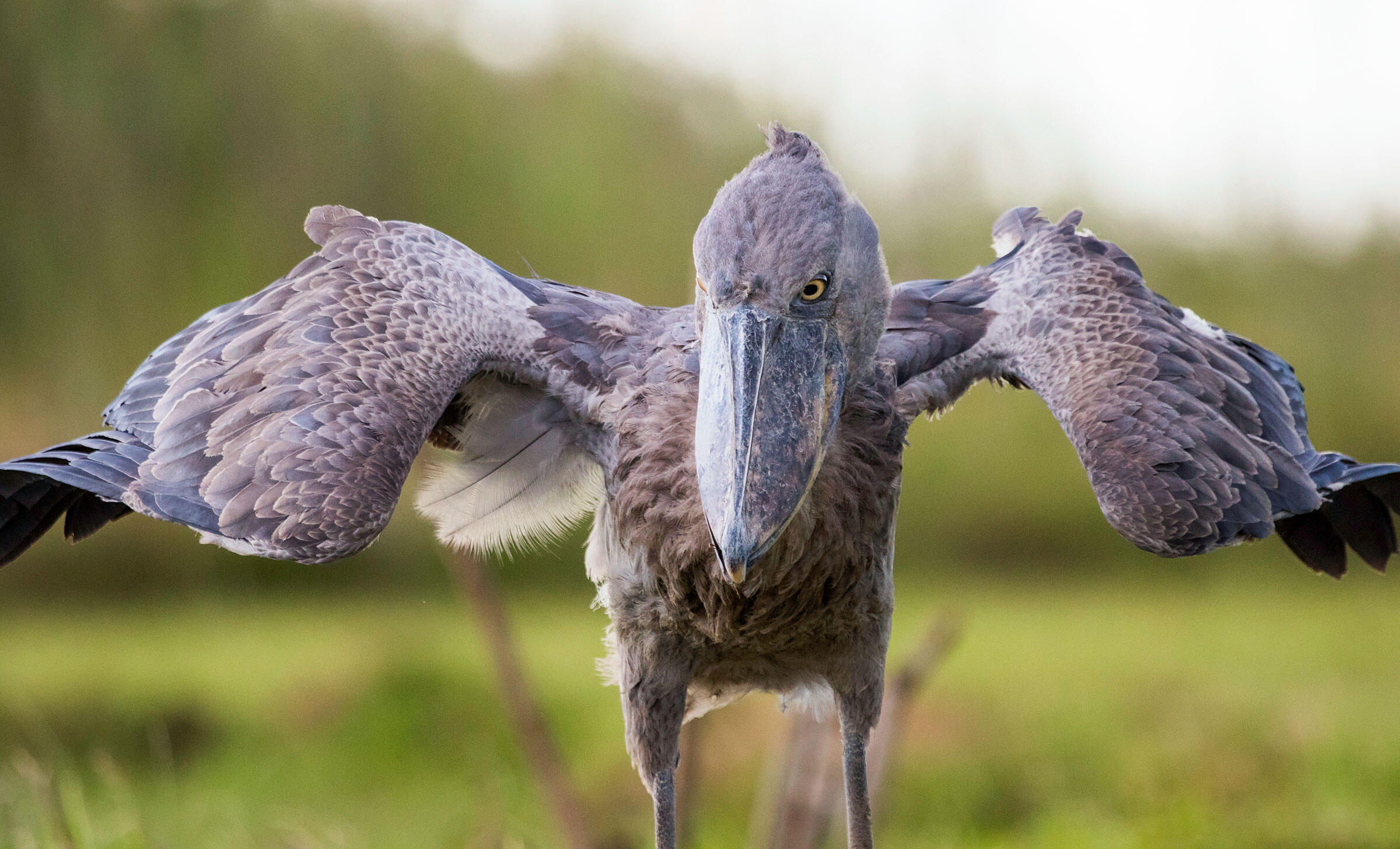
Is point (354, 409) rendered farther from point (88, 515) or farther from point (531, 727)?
point (531, 727)

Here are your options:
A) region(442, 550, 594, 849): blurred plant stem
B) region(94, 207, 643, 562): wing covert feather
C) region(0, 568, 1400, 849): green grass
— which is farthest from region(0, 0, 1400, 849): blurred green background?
region(94, 207, 643, 562): wing covert feather

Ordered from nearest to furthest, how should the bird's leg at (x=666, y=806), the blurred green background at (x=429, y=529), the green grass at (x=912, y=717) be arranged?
the bird's leg at (x=666, y=806) → the green grass at (x=912, y=717) → the blurred green background at (x=429, y=529)

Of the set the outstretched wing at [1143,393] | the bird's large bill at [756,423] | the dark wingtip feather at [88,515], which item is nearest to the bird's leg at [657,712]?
the outstretched wing at [1143,393]

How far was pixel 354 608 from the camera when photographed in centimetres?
582

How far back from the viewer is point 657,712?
2.44 meters

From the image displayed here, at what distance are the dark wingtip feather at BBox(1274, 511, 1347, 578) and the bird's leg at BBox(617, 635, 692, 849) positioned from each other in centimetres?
139

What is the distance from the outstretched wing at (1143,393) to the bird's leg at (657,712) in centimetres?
70

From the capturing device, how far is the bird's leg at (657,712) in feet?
7.92

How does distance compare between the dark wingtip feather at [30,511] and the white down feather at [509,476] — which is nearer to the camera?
the dark wingtip feather at [30,511]

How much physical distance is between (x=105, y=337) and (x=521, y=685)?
12.2 feet

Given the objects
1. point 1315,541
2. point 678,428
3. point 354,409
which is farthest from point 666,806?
point 1315,541

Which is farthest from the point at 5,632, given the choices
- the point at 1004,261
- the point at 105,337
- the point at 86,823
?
the point at 1004,261

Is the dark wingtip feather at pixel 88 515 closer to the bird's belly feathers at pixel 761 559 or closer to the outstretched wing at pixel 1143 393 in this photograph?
the bird's belly feathers at pixel 761 559

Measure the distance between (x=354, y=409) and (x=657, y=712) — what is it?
863 mm
